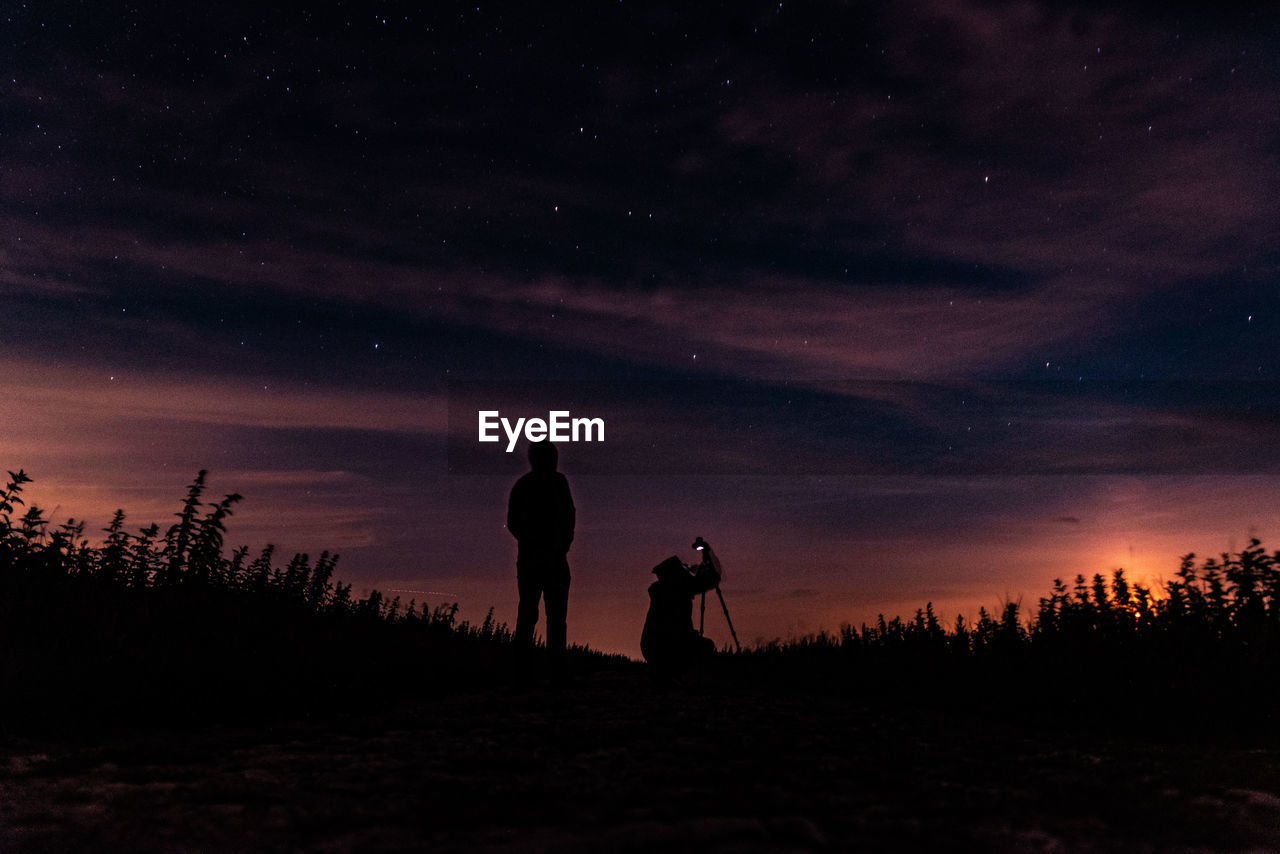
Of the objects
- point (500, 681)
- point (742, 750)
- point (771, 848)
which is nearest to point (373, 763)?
point (742, 750)

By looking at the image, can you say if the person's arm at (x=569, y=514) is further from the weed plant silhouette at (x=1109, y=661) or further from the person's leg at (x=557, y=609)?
the weed plant silhouette at (x=1109, y=661)

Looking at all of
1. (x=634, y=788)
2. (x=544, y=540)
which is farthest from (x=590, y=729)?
(x=544, y=540)

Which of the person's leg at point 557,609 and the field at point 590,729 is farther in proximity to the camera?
the person's leg at point 557,609

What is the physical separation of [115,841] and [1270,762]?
620 cm

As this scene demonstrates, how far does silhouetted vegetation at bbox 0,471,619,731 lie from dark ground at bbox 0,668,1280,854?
0.73 m

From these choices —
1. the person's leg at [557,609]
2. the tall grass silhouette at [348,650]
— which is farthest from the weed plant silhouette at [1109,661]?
the person's leg at [557,609]

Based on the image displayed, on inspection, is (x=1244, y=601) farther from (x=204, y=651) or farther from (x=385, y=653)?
(x=204, y=651)

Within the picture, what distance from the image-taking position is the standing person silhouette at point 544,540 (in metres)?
10.8

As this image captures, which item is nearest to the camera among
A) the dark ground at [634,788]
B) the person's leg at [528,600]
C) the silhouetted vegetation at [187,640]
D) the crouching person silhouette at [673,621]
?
the dark ground at [634,788]

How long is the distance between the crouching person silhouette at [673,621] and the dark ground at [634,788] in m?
→ 4.25

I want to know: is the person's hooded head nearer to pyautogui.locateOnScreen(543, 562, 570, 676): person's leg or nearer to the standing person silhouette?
the standing person silhouette

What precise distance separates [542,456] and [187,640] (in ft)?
13.3

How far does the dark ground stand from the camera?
3664mm

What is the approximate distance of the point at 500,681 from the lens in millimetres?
11891
